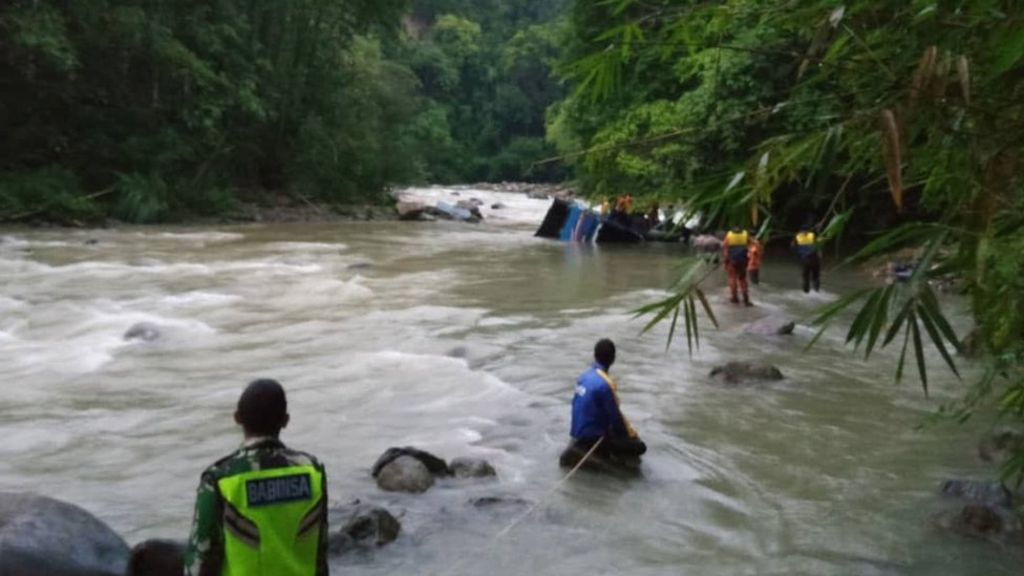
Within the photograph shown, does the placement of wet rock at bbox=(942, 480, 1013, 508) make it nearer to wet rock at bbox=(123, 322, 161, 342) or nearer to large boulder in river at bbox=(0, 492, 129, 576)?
large boulder in river at bbox=(0, 492, 129, 576)

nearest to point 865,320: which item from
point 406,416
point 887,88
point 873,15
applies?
point 887,88

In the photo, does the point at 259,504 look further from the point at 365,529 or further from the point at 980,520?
the point at 980,520

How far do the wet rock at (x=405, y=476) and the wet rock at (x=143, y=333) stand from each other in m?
A: 6.06

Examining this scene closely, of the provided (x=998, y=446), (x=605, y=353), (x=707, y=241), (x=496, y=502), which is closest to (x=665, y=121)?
(x=707, y=241)

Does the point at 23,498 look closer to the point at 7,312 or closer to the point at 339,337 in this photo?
the point at 339,337

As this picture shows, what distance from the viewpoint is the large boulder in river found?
478 centimetres

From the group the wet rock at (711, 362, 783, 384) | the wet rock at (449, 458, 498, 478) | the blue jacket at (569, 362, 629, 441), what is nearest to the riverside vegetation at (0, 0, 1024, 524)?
the wet rock at (711, 362, 783, 384)

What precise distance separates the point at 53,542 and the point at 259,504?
87.9 inches

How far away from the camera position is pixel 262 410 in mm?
3256

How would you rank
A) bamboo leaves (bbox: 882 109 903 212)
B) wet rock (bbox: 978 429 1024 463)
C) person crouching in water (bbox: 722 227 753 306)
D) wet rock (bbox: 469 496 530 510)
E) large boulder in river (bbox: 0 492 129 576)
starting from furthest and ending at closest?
1. person crouching in water (bbox: 722 227 753 306)
2. wet rock (bbox: 978 429 1024 463)
3. wet rock (bbox: 469 496 530 510)
4. large boulder in river (bbox: 0 492 129 576)
5. bamboo leaves (bbox: 882 109 903 212)

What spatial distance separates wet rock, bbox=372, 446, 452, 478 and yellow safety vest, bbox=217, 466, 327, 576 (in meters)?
Result: 4.43

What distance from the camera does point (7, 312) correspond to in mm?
14227

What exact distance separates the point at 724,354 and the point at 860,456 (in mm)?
4119

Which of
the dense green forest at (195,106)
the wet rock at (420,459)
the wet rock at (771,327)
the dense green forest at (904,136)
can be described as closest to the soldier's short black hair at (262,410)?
the dense green forest at (904,136)
